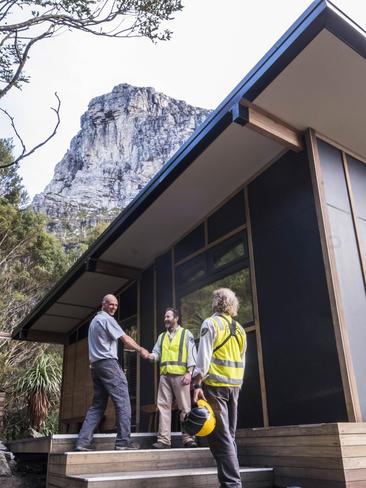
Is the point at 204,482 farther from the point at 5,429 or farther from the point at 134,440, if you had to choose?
the point at 5,429

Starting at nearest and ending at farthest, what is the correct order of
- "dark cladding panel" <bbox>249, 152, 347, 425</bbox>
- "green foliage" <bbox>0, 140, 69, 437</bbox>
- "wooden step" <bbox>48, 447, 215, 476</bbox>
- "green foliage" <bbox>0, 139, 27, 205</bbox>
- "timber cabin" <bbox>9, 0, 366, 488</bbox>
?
"wooden step" <bbox>48, 447, 215, 476</bbox>
"timber cabin" <bbox>9, 0, 366, 488</bbox>
"dark cladding panel" <bbox>249, 152, 347, 425</bbox>
"green foliage" <bbox>0, 140, 69, 437</bbox>
"green foliage" <bbox>0, 139, 27, 205</bbox>

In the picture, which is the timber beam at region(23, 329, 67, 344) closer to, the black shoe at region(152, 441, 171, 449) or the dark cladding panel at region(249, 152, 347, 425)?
the black shoe at region(152, 441, 171, 449)

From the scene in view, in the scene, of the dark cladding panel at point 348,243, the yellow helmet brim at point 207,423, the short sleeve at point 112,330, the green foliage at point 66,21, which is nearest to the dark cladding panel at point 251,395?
the dark cladding panel at point 348,243

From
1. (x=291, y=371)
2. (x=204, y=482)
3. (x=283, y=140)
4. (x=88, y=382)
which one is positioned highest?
(x=283, y=140)

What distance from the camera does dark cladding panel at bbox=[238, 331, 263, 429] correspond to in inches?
167

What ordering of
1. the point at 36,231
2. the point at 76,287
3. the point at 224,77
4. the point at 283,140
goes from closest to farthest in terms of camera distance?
the point at 283,140, the point at 76,287, the point at 36,231, the point at 224,77

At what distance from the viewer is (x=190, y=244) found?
608cm

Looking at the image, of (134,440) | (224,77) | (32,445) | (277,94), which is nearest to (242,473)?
(134,440)

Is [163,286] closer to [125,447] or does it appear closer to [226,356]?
[125,447]

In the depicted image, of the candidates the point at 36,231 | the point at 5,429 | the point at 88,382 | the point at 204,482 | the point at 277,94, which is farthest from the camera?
the point at 36,231

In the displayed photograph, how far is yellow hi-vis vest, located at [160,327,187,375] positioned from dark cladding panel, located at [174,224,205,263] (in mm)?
1690

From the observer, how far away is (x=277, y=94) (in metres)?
3.87

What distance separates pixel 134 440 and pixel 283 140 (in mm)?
3300

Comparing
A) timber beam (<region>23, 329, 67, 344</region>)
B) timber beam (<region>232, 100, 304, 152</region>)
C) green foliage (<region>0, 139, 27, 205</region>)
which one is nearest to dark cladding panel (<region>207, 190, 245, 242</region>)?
timber beam (<region>232, 100, 304, 152</region>)
